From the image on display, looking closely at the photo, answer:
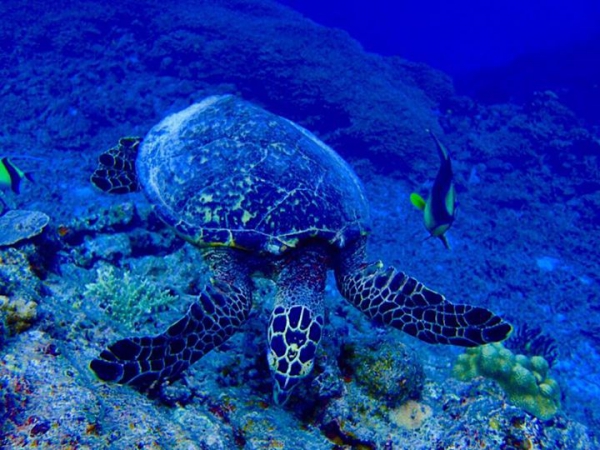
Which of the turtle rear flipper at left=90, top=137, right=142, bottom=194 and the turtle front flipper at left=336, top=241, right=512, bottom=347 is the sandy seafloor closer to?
the turtle front flipper at left=336, top=241, right=512, bottom=347

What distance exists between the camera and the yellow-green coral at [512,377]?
4918 millimetres

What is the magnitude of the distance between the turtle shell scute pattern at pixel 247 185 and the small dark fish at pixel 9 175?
2.70 metres

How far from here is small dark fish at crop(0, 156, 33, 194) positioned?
5.91 metres

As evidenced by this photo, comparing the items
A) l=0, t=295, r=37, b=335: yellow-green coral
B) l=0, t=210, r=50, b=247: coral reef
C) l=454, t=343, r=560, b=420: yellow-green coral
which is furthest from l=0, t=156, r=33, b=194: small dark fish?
l=454, t=343, r=560, b=420: yellow-green coral

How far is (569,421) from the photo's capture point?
12.7ft

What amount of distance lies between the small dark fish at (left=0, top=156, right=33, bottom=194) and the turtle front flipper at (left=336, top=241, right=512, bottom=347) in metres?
5.44

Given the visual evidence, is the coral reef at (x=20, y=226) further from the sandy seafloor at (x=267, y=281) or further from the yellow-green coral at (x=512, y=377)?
the yellow-green coral at (x=512, y=377)

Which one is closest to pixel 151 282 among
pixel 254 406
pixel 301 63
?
pixel 254 406

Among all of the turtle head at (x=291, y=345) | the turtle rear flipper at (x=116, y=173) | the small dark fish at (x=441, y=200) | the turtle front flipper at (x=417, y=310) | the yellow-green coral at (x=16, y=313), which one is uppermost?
the small dark fish at (x=441, y=200)

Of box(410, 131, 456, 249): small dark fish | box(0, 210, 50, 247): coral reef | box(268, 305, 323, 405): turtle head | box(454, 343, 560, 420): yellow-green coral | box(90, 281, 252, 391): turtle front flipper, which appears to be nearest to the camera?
box(90, 281, 252, 391): turtle front flipper

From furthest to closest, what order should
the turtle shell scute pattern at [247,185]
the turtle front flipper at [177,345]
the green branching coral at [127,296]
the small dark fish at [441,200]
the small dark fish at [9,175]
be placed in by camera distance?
1. the small dark fish at [9,175]
2. the small dark fish at [441,200]
3. the green branching coral at [127,296]
4. the turtle shell scute pattern at [247,185]
5. the turtle front flipper at [177,345]

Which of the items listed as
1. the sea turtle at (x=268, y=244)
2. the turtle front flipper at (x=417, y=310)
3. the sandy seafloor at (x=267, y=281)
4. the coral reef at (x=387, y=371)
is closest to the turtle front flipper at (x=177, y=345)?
the sea turtle at (x=268, y=244)

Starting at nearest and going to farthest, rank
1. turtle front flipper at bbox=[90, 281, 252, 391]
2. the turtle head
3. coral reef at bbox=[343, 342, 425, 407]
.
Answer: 1. turtle front flipper at bbox=[90, 281, 252, 391]
2. the turtle head
3. coral reef at bbox=[343, 342, 425, 407]

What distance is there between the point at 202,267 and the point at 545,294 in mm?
8395
